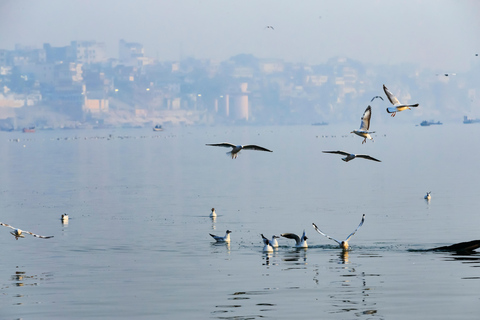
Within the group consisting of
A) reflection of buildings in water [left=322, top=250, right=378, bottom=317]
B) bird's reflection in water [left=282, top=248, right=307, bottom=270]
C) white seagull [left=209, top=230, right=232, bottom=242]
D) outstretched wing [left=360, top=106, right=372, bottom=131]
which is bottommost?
reflection of buildings in water [left=322, top=250, right=378, bottom=317]

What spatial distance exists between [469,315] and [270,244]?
52.0 ft

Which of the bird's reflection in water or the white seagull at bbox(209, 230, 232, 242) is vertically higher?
the white seagull at bbox(209, 230, 232, 242)

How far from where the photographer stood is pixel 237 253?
44531 millimetres

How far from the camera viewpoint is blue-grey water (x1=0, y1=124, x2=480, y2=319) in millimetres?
32438

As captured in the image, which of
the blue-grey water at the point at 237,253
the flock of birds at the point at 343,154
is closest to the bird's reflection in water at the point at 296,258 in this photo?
the blue-grey water at the point at 237,253

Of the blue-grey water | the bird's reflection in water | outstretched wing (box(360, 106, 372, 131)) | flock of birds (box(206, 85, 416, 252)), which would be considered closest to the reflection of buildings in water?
the blue-grey water

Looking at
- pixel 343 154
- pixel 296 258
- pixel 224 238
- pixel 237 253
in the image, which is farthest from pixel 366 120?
pixel 224 238

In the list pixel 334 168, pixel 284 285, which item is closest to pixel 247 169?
pixel 334 168

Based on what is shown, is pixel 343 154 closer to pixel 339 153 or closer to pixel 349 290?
pixel 339 153

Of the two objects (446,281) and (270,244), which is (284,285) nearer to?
(446,281)

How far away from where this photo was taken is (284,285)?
118 feet

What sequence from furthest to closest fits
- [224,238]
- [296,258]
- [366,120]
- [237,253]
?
[224,238], [237,253], [296,258], [366,120]

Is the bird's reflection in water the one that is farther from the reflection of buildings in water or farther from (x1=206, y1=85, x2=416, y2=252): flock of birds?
the reflection of buildings in water

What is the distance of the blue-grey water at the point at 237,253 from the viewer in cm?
3244
